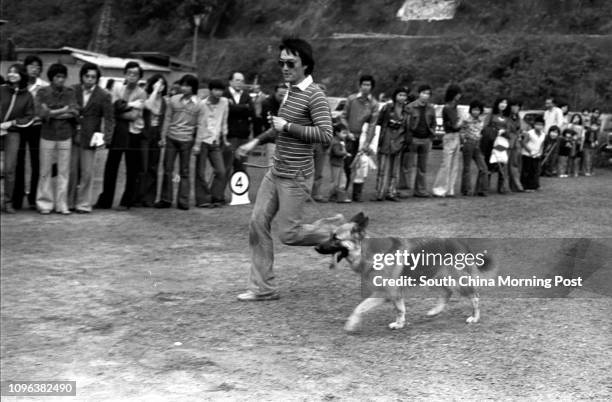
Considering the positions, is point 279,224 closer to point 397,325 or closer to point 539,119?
point 397,325

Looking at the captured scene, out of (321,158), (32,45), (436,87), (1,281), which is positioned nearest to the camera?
(1,281)

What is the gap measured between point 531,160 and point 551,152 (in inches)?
97.4

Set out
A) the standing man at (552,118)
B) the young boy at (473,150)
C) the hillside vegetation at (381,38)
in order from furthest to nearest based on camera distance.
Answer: the hillside vegetation at (381,38), the standing man at (552,118), the young boy at (473,150)

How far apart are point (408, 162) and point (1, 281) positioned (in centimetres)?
803

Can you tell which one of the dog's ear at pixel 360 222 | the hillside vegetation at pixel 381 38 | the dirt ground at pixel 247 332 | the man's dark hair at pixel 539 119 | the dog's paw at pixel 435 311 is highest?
the hillside vegetation at pixel 381 38

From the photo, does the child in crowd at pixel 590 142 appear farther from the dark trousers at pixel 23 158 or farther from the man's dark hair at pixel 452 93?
the dark trousers at pixel 23 158

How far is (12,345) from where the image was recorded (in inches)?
246

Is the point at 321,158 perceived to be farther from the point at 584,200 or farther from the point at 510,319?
the point at 510,319

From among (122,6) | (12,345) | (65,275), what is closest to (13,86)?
(65,275)

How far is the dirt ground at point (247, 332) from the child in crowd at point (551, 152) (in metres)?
8.55

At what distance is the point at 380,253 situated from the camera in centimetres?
631

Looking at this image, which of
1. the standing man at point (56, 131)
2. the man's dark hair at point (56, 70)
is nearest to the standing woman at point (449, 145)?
the standing man at point (56, 131)

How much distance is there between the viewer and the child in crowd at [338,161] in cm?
1369

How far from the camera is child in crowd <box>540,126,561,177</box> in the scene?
18.7 metres
